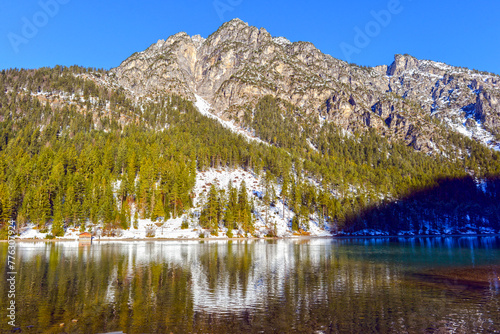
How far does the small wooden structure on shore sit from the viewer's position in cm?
9396

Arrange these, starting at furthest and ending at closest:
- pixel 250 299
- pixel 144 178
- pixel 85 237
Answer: pixel 144 178 < pixel 85 237 < pixel 250 299

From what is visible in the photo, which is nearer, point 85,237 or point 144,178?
point 85,237

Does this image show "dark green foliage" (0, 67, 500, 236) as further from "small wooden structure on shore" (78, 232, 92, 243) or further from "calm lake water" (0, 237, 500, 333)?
"calm lake water" (0, 237, 500, 333)

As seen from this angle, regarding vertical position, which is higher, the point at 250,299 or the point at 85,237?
the point at 85,237

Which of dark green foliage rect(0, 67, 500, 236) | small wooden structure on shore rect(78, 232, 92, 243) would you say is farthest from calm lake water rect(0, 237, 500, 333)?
dark green foliage rect(0, 67, 500, 236)

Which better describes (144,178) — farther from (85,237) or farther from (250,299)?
(250,299)

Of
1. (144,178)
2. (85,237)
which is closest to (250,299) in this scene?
(85,237)

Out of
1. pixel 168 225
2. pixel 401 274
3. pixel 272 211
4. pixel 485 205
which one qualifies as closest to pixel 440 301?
pixel 401 274

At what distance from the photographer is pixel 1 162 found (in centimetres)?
11650

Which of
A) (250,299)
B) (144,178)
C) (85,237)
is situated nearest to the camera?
(250,299)

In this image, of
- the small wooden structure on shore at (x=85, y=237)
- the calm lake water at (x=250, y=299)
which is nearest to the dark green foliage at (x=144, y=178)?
the small wooden structure on shore at (x=85, y=237)

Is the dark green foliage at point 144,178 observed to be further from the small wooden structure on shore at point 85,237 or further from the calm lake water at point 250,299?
the calm lake water at point 250,299

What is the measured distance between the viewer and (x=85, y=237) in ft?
316

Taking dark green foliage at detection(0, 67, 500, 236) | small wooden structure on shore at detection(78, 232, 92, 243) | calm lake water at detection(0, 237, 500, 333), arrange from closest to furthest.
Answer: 1. calm lake water at detection(0, 237, 500, 333)
2. small wooden structure on shore at detection(78, 232, 92, 243)
3. dark green foliage at detection(0, 67, 500, 236)
